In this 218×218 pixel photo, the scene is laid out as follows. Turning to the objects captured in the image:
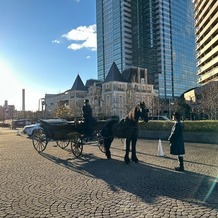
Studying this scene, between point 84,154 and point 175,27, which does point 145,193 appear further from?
point 175,27

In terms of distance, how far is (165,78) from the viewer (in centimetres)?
11506

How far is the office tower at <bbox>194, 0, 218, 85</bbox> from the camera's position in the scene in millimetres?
61509

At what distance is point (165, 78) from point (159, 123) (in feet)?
329

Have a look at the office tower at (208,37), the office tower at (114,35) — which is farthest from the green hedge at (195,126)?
the office tower at (114,35)

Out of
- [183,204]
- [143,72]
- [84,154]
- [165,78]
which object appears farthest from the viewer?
[165,78]

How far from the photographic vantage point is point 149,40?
119125mm

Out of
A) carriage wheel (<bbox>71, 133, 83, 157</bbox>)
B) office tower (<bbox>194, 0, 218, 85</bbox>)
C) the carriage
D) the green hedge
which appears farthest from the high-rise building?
carriage wheel (<bbox>71, 133, 83, 157</bbox>)

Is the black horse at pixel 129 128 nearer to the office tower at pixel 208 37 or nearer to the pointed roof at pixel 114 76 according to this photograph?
the office tower at pixel 208 37

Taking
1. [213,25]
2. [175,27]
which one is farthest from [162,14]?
[213,25]

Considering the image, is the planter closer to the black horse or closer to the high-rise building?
the black horse

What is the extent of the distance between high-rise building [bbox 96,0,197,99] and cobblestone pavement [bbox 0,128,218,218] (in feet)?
341

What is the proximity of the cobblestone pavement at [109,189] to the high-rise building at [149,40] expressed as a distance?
341 ft

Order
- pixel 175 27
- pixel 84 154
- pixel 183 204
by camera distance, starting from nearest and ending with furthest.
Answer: pixel 183 204 → pixel 84 154 → pixel 175 27

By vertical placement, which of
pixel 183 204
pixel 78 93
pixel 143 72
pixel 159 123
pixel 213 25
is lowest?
pixel 183 204
